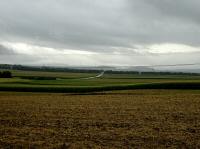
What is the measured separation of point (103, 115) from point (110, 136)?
24.2 feet

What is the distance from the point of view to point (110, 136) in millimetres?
17125

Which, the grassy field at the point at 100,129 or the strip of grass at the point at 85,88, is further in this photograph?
the strip of grass at the point at 85,88


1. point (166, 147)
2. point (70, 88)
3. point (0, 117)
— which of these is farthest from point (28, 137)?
point (70, 88)

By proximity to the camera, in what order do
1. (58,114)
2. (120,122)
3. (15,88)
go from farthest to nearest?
(15,88)
(58,114)
(120,122)

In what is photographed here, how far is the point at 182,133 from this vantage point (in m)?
17.9

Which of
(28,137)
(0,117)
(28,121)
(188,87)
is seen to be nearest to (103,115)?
(28,121)

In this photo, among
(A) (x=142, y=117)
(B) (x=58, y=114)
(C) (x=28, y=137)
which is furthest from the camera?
(B) (x=58, y=114)

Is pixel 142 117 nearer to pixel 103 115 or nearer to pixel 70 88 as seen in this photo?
pixel 103 115

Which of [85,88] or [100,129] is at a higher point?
[100,129]

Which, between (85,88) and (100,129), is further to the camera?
(85,88)

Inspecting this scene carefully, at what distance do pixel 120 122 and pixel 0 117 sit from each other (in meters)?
8.14

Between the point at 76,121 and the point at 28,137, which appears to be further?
the point at 76,121

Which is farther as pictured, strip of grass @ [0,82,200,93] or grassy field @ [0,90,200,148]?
strip of grass @ [0,82,200,93]

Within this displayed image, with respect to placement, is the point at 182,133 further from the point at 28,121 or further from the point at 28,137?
the point at 28,121
